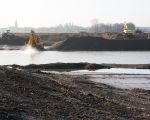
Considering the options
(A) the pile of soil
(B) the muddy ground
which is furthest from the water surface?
(B) the muddy ground

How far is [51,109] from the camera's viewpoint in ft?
36.1

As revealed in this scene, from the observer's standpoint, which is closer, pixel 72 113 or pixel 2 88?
pixel 72 113

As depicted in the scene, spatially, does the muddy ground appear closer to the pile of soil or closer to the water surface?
the water surface

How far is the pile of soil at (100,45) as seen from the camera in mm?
72675

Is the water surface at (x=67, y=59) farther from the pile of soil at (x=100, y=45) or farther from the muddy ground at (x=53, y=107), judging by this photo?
the muddy ground at (x=53, y=107)

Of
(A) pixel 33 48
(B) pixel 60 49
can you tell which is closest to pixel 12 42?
(B) pixel 60 49

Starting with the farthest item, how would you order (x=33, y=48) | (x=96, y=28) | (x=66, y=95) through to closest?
(x=96, y=28) → (x=33, y=48) → (x=66, y=95)

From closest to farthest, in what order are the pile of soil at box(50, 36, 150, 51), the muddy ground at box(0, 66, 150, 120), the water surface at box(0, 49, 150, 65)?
the muddy ground at box(0, 66, 150, 120), the water surface at box(0, 49, 150, 65), the pile of soil at box(50, 36, 150, 51)

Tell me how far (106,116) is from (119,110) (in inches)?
60.0

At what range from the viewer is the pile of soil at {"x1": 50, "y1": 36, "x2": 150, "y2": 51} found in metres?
72.7

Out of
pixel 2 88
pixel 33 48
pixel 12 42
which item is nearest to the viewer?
pixel 2 88

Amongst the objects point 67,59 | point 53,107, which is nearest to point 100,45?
point 67,59

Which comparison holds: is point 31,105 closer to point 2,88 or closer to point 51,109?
point 51,109

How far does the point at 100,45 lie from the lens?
73.2 metres
